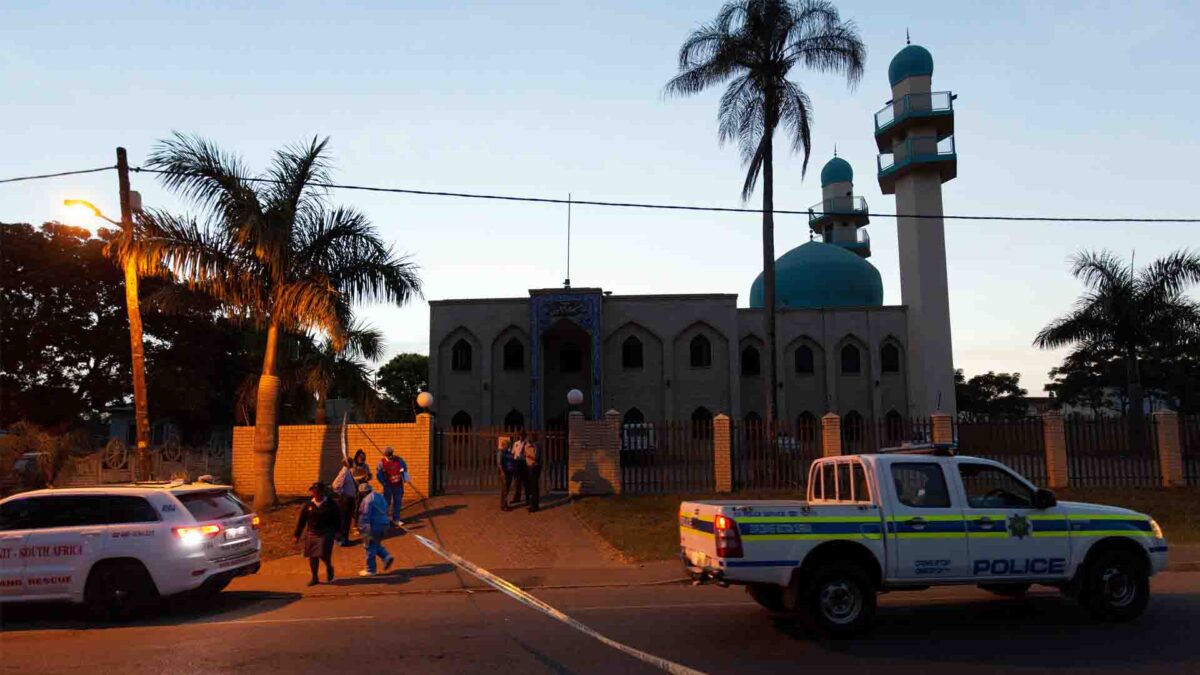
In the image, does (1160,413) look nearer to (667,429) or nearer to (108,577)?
(667,429)

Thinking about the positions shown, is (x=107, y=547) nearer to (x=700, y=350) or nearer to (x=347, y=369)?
(x=347, y=369)

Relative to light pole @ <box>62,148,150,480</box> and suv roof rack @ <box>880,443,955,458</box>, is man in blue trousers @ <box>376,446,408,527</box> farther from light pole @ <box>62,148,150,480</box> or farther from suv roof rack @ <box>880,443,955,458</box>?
suv roof rack @ <box>880,443,955,458</box>

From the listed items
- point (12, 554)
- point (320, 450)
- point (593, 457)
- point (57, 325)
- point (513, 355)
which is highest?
point (57, 325)

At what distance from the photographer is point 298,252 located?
60.4 feet

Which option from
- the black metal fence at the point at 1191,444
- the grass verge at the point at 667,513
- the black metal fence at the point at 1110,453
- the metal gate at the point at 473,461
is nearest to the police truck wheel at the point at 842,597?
the grass verge at the point at 667,513

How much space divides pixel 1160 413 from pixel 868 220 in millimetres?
34982

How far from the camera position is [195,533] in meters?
10.3

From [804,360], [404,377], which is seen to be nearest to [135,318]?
[804,360]

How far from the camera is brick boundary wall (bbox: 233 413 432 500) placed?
812 inches

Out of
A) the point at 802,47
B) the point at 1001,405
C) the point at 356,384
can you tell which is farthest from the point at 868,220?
the point at 356,384

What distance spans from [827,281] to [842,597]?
1461 inches

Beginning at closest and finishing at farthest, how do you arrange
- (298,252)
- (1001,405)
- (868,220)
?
1. (298,252)
2. (868,220)
3. (1001,405)

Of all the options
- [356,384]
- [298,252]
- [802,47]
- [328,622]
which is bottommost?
[328,622]

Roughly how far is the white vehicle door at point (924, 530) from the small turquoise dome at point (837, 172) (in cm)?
4764
